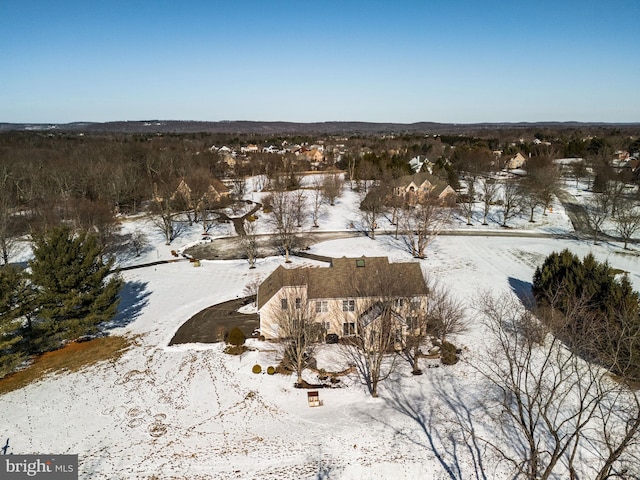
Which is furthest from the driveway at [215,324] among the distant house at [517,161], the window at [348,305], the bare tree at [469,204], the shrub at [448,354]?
the distant house at [517,161]

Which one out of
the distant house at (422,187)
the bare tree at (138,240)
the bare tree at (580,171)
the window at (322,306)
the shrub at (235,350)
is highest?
the bare tree at (580,171)

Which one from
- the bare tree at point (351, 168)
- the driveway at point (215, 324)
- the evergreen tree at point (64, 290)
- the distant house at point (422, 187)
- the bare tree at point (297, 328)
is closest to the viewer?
the bare tree at point (297, 328)

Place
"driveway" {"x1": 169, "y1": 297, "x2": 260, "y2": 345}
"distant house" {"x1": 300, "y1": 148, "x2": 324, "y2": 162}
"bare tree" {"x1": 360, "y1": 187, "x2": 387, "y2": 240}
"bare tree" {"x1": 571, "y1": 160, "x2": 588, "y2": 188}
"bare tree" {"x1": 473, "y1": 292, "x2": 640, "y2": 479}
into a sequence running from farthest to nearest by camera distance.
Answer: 1. "distant house" {"x1": 300, "y1": 148, "x2": 324, "y2": 162}
2. "bare tree" {"x1": 571, "y1": 160, "x2": 588, "y2": 188}
3. "bare tree" {"x1": 360, "y1": 187, "x2": 387, "y2": 240}
4. "driveway" {"x1": 169, "y1": 297, "x2": 260, "y2": 345}
5. "bare tree" {"x1": 473, "y1": 292, "x2": 640, "y2": 479}

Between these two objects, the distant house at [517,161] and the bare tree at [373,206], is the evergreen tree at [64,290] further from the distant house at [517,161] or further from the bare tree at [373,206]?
the distant house at [517,161]

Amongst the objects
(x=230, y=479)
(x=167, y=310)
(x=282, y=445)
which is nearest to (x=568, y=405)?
(x=282, y=445)

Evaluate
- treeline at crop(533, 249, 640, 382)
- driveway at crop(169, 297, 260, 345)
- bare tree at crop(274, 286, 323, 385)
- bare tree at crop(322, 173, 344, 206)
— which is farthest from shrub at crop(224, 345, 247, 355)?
bare tree at crop(322, 173, 344, 206)

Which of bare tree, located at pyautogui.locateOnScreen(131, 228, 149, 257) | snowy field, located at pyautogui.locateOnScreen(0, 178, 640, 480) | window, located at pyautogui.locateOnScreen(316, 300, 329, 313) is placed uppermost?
window, located at pyautogui.locateOnScreen(316, 300, 329, 313)

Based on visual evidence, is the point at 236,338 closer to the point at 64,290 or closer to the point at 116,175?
the point at 64,290

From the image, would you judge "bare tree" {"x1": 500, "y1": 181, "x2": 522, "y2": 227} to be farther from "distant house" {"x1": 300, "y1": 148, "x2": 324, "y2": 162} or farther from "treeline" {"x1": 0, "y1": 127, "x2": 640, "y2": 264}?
"distant house" {"x1": 300, "y1": 148, "x2": 324, "y2": 162}
